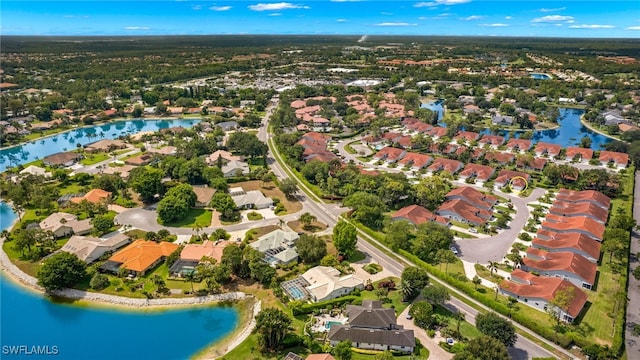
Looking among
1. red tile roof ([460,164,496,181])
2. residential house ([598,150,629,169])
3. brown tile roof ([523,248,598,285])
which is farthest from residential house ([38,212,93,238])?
residential house ([598,150,629,169])

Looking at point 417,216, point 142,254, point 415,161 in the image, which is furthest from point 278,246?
point 415,161

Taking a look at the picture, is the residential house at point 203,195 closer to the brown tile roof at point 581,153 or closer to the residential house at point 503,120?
the brown tile roof at point 581,153

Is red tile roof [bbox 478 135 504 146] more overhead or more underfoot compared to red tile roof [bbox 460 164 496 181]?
more overhead

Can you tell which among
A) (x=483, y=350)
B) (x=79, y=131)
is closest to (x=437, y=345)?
(x=483, y=350)

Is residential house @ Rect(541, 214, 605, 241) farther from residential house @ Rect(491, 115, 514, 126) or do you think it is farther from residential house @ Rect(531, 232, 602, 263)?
residential house @ Rect(491, 115, 514, 126)

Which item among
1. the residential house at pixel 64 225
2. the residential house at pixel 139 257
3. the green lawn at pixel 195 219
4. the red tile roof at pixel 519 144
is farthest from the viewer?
the red tile roof at pixel 519 144

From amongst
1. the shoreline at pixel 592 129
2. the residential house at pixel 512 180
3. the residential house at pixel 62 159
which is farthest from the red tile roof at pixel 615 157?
the residential house at pixel 62 159
